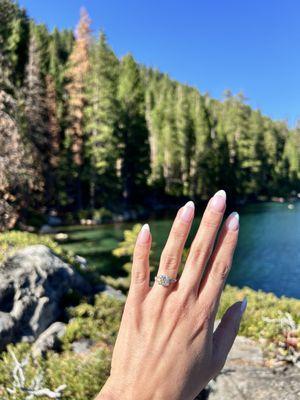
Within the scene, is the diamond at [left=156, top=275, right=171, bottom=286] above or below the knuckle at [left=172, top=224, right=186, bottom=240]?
below

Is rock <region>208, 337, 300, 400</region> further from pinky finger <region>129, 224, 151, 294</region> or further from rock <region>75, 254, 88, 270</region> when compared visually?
rock <region>75, 254, 88, 270</region>

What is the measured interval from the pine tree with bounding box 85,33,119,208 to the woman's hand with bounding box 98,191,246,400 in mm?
36020

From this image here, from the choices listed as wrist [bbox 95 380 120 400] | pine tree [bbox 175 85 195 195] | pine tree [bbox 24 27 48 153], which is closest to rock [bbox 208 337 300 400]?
wrist [bbox 95 380 120 400]

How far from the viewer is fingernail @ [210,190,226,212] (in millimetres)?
1727

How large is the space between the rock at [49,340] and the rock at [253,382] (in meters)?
3.55

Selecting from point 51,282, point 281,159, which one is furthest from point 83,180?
point 281,159

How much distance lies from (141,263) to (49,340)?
6.92 meters

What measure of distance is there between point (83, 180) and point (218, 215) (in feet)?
123

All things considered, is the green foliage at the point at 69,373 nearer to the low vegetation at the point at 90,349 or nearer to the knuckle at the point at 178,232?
the low vegetation at the point at 90,349

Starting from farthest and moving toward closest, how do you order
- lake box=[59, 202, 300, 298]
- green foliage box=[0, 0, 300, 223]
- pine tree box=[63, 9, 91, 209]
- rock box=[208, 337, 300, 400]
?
1. pine tree box=[63, 9, 91, 209]
2. green foliage box=[0, 0, 300, 223]
3. lake box=[59, 202, 300, 298]
4. rock box=[208, 337, 300, 400]

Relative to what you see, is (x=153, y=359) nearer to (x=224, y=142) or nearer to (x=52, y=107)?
(x=52, y=107)

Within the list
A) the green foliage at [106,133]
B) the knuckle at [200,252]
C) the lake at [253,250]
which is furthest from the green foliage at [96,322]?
the knuckle at [200,252]

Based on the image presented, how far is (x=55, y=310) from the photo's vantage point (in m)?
9.46

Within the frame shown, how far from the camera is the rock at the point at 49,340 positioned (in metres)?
7.57
